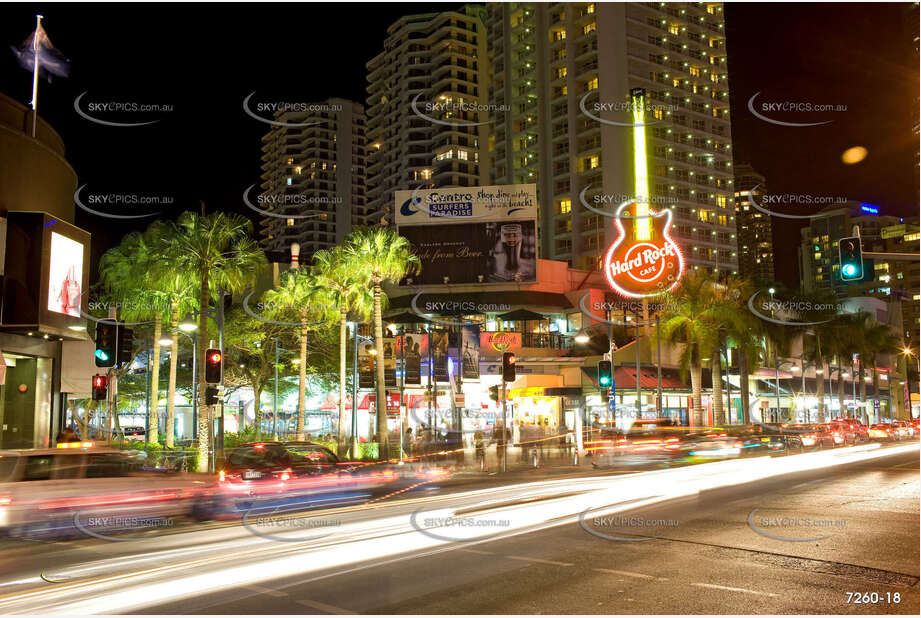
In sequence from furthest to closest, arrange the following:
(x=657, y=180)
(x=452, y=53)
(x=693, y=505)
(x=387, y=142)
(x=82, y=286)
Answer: (x=387, y=142) < (x=452, y=53) < (x=657, y=180) < (x=82, y=286) < (x=693, y=505)

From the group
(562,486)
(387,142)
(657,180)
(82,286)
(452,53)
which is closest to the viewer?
(562,486)

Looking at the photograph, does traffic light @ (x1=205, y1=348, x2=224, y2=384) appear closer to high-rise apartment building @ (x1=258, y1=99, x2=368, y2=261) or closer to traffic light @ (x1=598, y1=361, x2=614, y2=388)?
traffic light @ (x1=598, y1=361, x2=614, y2=388)

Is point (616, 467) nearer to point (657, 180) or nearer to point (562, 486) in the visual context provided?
point (562, 486)

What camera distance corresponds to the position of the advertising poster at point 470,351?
50897mm

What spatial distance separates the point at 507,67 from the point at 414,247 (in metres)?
56.8

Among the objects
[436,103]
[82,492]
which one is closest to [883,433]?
[82,492]

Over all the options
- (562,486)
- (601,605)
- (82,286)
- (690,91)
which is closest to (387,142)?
(690,91)

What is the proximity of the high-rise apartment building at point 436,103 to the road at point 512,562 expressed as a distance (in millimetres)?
111066

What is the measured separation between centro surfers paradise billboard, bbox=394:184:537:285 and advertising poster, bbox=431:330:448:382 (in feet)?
45.4

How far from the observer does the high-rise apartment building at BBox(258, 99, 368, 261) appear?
561 feet

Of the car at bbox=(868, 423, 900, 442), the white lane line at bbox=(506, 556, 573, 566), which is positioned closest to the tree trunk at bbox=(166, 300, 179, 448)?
the white lane line at bbox=(506, 556, 573, 566)

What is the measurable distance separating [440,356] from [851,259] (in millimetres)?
39360

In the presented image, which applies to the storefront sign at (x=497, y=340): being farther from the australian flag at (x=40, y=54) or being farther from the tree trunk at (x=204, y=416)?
the australian flag at (x=40, y=54)

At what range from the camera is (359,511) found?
15016 mm
